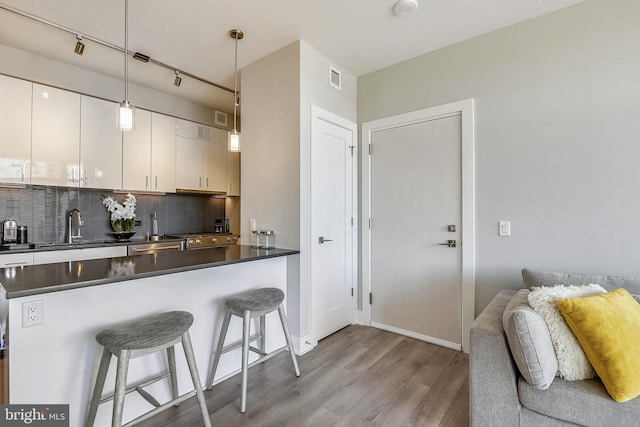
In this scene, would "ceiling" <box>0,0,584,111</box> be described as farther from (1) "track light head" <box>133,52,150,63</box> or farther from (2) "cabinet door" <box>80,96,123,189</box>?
(2) "cabinet door" <box>80,96,123,189</box>

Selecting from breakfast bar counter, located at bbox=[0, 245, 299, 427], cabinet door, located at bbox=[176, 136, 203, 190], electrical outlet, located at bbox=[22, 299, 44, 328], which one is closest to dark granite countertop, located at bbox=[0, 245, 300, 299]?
breakfast bar counter, located at bbox=[0, 245, 299, 427]

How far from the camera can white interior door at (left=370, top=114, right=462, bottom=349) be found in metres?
2.71

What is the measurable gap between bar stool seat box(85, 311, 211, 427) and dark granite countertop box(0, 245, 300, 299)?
0.26 metres

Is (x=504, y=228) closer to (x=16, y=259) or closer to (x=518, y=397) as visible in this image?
(x=518, y=397)

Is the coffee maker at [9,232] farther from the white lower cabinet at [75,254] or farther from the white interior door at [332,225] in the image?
the white interior door at [332,225]

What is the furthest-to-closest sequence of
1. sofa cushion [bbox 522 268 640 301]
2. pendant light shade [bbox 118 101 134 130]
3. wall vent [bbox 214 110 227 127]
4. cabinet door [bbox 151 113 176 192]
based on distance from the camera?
wall vent [bbox 214 110 227 127], cabinet door [bbox 151 113 176 192], pendant light shade [bbox 118 101 134 130], sofa cushion [bbox 522 268 640 301]

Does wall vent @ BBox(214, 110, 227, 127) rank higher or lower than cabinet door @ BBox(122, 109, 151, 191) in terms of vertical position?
higher

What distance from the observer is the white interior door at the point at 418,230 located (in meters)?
2.71

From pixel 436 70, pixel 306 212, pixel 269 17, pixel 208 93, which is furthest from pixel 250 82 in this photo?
pixel 436 70

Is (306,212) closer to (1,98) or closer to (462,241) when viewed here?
(462,241)

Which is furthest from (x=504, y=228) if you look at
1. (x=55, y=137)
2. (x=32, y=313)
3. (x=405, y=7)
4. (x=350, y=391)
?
(x=55, y=137)

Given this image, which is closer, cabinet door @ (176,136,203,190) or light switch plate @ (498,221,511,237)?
light switch plate @ (498,221,511,237)

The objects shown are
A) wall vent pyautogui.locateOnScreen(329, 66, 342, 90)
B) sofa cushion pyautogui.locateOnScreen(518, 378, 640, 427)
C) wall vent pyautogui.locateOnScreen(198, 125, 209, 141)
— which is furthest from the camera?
wall vent pyautogui.locateOnScreen(198, 125, 209, 141)

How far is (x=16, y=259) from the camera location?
262 cm
